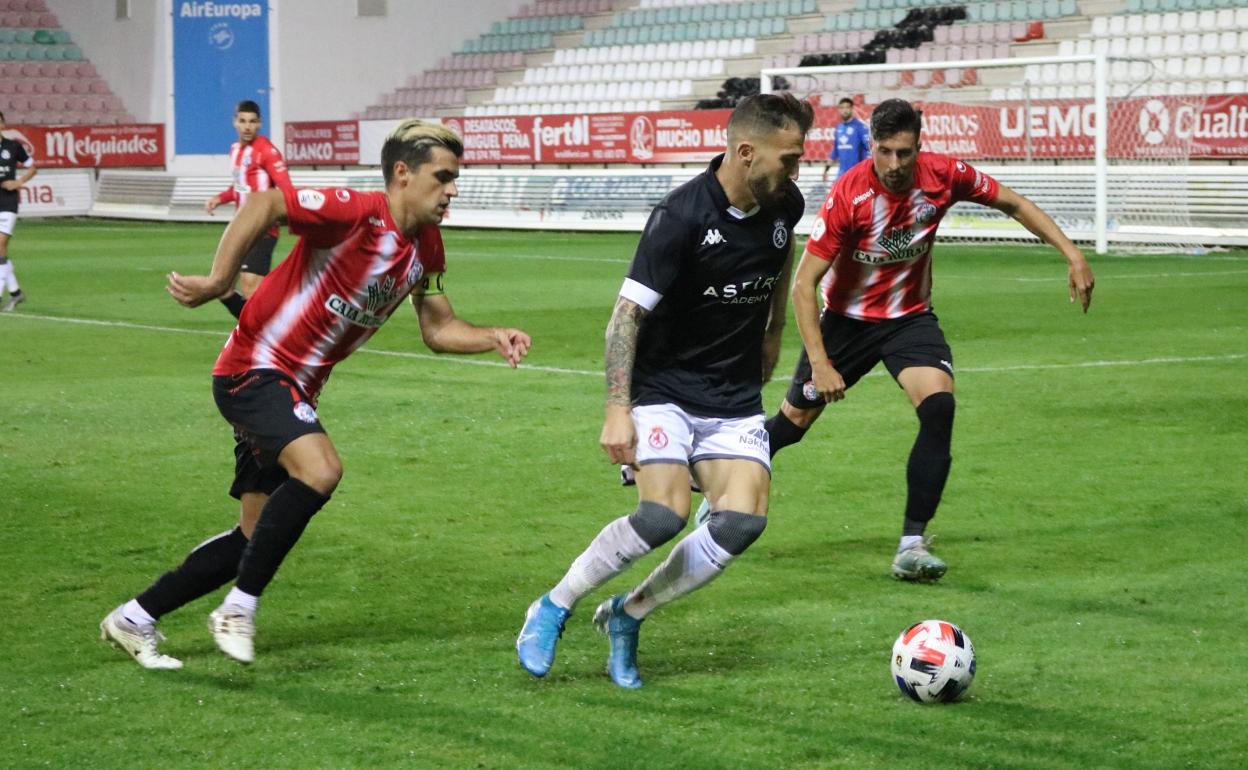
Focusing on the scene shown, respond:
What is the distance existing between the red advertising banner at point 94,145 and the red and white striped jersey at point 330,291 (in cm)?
3403

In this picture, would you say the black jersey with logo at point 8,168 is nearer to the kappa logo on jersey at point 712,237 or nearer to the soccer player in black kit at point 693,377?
the soccer player in black kit at point 693,377

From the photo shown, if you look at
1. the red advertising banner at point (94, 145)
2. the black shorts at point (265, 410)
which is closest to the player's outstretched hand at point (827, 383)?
the black shorts at point (265, 410)

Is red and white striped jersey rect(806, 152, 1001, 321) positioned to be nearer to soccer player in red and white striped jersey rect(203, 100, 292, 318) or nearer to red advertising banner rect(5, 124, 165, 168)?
soccer player in red and white striped jersey rect(203, 100, 292, 318)

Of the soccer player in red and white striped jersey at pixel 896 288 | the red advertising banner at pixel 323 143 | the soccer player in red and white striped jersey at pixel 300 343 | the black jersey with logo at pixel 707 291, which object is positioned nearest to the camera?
the black jersey with logo at pixel 707 291

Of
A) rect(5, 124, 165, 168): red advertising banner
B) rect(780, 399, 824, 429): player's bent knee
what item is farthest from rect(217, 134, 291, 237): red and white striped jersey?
rect(5, 124, 165, 168): red advertising banner

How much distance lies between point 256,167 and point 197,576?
38.2ft

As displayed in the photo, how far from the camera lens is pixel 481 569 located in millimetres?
6793

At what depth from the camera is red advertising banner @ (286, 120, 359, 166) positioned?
38781 millimetres

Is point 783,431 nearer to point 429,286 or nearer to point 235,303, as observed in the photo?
point 429,286

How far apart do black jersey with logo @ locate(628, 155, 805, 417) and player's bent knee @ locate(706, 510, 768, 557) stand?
13.8 inches

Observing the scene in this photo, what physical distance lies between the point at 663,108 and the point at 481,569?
31296mm

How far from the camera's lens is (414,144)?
532 cm

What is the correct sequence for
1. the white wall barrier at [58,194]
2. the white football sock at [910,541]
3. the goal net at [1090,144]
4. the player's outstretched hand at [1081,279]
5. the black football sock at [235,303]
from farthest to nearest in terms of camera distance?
1. the white wall barrier at [58,194]
2. the goal net at [1090,144]
3. the black football sock at [235,303]
4. the player's outstretched hand at [1081,279]
5. the white football sock at [910,541]

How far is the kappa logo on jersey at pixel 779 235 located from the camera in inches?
210
